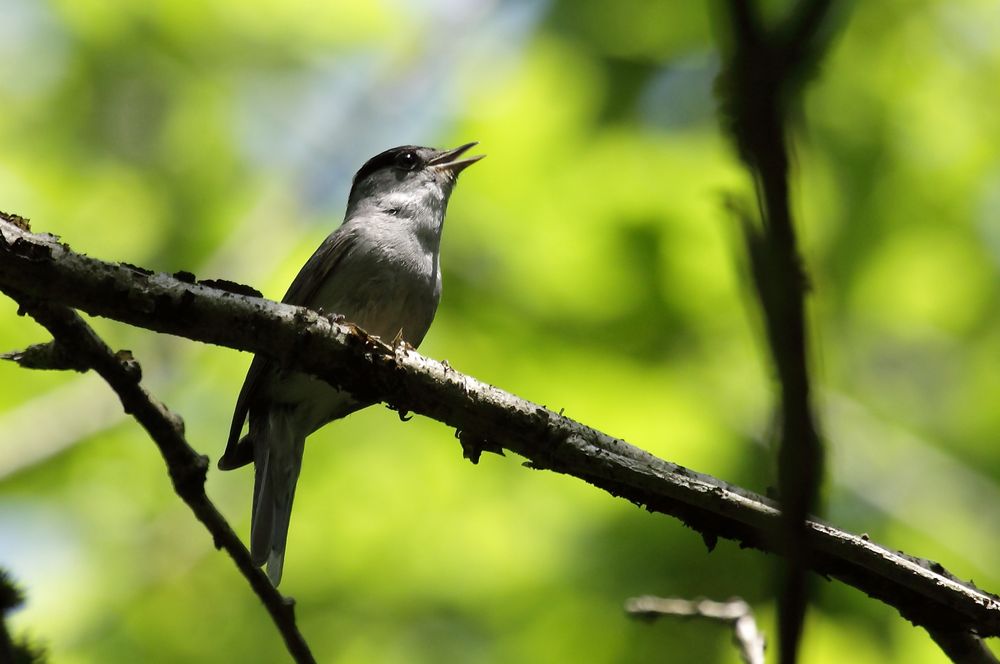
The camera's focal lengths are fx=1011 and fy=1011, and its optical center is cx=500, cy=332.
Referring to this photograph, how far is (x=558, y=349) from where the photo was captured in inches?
238

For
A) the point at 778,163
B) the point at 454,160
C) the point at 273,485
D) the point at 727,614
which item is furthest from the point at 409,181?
the point at 778,163

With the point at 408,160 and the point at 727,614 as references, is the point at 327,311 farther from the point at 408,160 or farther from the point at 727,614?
the point at 727,614

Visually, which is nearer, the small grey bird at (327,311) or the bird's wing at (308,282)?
the small grey bird at (327,311)

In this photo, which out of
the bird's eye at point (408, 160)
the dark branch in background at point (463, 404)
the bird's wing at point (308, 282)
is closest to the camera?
the dark branch in background at point (463, 404)

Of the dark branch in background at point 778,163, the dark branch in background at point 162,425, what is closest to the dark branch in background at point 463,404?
the dark branch in background at point 162,425

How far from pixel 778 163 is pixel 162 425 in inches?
107

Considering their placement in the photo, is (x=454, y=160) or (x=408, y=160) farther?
(x=408, y=160)

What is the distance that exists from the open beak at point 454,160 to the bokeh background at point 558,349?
11 cm

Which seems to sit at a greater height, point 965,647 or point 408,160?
point 408,160

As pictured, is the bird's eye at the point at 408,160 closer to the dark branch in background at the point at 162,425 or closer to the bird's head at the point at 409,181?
the bird's head at the point at 409,181

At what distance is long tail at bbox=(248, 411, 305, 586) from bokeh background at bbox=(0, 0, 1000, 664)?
59cm

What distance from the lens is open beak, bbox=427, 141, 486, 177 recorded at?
6.64 metres

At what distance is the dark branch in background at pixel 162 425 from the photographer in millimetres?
2961

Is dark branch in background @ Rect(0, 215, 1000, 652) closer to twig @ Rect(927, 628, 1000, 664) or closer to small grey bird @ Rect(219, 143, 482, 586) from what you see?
twig @ Rect(927, 628, 1000, 664)
